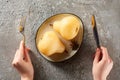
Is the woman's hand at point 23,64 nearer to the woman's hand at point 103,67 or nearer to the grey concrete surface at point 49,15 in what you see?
the grey concrete surface at point 49,15

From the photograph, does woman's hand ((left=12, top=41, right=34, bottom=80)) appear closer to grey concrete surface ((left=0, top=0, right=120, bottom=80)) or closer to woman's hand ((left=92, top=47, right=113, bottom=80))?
grey concrete surface ((left=0, top=0, right=120, bottom=80))

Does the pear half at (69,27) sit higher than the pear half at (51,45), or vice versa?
the pear half at (69,27)

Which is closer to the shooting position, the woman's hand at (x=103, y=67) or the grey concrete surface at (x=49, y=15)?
the woman's hand at (x=103, y=67)

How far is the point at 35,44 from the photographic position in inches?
36.6

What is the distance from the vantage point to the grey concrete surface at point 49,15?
919mm

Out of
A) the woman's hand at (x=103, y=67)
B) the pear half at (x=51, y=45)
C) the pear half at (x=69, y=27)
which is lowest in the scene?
the woman's hand at (x=103, y=67)

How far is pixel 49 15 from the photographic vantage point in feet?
3.14

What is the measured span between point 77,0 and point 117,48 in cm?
21

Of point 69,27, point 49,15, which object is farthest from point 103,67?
point 49,15

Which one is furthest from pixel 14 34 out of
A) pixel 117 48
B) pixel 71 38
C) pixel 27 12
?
pixel 117 48

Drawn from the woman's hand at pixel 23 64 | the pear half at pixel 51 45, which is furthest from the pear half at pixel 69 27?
the woman's hand at pixel 23 64

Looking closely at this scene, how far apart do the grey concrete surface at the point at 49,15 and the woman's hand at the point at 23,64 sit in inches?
2.1

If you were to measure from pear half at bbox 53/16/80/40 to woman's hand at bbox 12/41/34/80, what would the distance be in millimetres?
135

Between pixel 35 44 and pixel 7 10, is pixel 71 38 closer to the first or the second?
pixel 35 44
